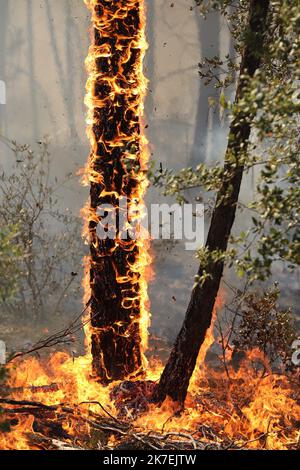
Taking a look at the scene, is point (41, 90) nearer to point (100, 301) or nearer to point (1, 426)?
point (100, 301)

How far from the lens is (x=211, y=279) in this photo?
598 centimetres

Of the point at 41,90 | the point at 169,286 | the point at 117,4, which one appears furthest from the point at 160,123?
the point at 117,4

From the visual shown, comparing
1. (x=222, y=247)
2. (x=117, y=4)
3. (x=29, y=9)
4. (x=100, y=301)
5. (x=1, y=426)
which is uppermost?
(x=29, y=9)

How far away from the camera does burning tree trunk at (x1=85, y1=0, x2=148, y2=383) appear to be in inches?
254

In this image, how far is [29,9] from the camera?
1978 cm

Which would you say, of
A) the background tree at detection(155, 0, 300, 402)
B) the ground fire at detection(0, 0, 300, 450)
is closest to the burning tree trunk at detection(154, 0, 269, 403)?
the background tree at detection(155, 0, 300, 402)

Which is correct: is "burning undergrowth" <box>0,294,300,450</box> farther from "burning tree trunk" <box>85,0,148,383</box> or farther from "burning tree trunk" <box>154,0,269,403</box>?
"burning tree trunk" <box>85,0,148,383</box>

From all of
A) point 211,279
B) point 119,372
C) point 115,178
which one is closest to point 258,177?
point 211,279

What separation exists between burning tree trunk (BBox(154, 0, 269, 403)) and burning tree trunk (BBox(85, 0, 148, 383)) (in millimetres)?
884

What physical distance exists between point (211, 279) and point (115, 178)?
5.67 ft

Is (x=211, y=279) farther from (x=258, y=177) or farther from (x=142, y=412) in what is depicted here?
(x=142, y=412)

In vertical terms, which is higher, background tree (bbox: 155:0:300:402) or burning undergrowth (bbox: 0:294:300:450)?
background tree (bbox: 155:0:300:402)
